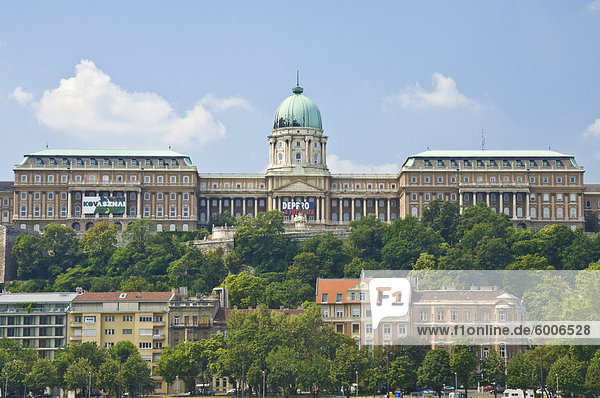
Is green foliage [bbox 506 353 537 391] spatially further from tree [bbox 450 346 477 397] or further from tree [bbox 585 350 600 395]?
tree [bbox 585 350 600 395]

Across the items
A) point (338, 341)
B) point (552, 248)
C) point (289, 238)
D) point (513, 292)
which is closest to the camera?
point (338, 341)

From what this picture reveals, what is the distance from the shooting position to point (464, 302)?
5010 inches

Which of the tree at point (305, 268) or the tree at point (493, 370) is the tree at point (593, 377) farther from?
the tree at point (305, 268)

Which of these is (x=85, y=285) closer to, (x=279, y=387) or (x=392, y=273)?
(x=392, y=273)

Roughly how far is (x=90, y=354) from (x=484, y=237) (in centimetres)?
7415

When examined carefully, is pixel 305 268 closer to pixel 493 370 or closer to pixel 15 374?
pixel 15 374

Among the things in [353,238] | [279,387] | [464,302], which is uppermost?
[353,238]

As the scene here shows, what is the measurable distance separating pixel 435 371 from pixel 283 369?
1332cm

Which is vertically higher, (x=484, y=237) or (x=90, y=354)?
(x=484, y=237)

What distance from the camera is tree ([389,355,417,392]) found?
114438 millimetres

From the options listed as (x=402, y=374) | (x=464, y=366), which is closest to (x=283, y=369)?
(x=402, y=374)

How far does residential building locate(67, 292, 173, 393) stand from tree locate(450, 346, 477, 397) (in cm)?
3222

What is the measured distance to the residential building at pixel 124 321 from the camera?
5197 inches

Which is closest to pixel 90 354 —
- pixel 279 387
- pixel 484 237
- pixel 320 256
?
pixel 279 387
